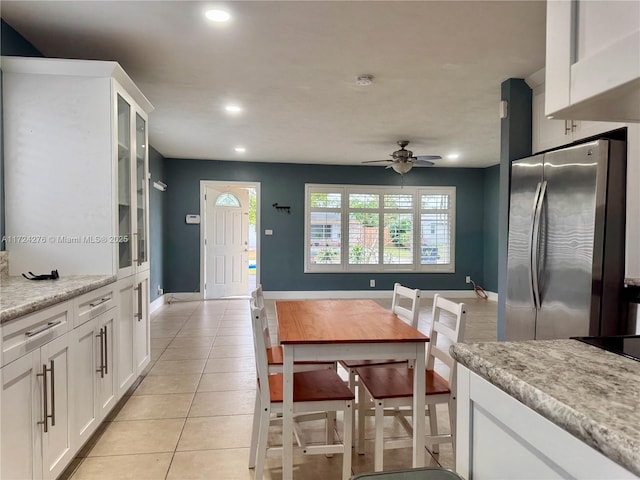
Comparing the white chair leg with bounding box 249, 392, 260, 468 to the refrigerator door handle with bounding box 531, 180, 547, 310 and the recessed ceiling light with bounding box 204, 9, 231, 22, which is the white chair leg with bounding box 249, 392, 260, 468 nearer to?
the refrigerator door handle with bounding box 531, 180, 547, 310

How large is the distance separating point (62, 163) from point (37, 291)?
0.91 m

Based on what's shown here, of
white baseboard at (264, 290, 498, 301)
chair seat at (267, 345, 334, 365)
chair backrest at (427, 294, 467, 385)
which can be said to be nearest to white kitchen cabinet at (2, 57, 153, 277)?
chair seat at (267, 345, 334, 365)

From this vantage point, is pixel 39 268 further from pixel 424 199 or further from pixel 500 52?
pixel 424 199

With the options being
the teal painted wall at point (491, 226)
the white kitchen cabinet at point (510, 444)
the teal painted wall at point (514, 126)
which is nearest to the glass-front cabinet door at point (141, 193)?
the white kitchen cabinet at point (510, 444)

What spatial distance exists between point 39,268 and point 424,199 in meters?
6.39

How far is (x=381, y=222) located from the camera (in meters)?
7.36

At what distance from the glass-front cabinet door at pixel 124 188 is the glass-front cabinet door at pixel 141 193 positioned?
148 mm

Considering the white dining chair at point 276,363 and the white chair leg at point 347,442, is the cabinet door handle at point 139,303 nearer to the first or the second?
the white dining chair at point 276,363

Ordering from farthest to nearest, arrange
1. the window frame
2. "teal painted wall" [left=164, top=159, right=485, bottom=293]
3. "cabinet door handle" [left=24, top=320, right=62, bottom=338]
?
1. the window frame
2. "teal painted wall" [left=164, top=159, right=485, bottom=293]
3. "cabinet door handle" [left=24, top=320, right=62, bottom=338]

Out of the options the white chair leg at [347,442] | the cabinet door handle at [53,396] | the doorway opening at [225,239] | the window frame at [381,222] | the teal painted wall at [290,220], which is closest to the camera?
the cabinet door handle at [53,396]

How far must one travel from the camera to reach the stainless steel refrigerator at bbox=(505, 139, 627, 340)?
7.07ft

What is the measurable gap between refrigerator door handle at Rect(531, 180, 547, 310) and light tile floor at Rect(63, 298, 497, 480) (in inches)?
39.2

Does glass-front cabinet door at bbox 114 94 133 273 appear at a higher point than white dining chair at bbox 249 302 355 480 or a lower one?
higher

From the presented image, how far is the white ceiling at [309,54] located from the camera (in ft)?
7.28
